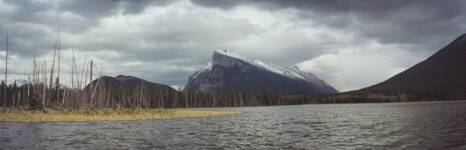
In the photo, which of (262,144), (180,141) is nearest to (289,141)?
(262,144)

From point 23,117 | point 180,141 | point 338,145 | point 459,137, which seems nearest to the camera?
point 338,145

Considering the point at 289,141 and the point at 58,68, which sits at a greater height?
the point at 58,68

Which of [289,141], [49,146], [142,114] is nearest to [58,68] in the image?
[142,114]

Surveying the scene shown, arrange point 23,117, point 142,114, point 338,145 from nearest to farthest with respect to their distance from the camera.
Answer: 1. point 338,145
2. point 23,117
3. point 142,114

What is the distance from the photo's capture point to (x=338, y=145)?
143ft

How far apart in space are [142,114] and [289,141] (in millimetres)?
68093

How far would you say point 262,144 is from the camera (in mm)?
45938

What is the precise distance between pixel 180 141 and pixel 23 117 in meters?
54.8

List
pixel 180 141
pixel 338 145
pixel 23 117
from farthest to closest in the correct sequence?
pixel 23 117, pixel 180 141, pixel 338 145

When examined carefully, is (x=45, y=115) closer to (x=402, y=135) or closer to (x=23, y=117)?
(x=23, y=117)

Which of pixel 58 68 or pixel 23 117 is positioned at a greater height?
pixel 58 68

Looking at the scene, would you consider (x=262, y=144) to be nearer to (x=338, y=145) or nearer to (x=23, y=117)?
(x=338, y=145)

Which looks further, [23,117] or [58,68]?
[58,68]

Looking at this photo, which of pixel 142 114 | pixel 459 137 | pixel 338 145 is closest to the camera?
pixel 338 145
